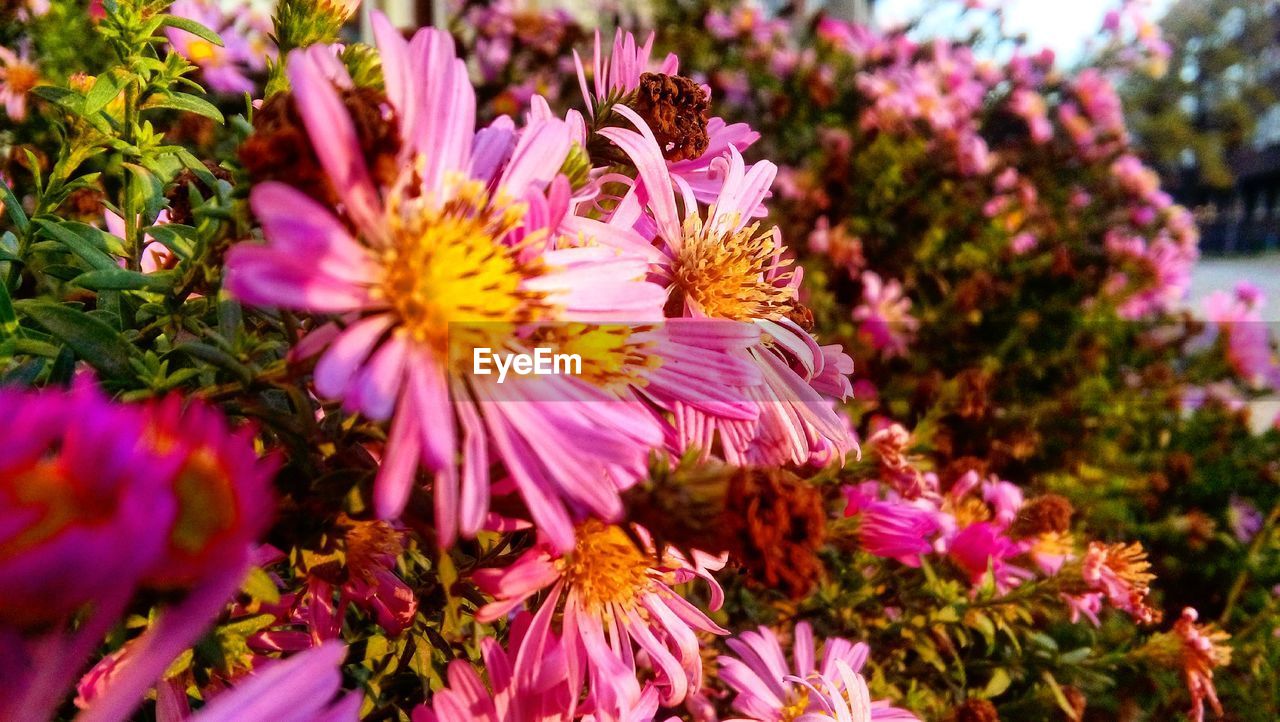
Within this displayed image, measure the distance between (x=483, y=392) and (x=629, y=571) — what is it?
0.54ft

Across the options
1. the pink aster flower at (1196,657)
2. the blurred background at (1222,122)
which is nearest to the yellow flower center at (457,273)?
the pink aster flower at (1196,657)

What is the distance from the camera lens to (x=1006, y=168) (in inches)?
85.2

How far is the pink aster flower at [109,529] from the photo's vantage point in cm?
19

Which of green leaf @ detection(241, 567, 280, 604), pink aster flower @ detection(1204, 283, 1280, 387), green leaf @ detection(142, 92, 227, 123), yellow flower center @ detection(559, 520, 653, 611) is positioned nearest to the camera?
green leaf @ detection(241, 567, 280, 604)

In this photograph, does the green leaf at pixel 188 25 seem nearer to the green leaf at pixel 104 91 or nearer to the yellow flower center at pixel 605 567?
the green leaf at pixel 104 91

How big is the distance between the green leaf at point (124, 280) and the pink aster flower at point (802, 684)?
44cm

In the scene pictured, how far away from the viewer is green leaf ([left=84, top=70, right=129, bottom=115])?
0.50 metres

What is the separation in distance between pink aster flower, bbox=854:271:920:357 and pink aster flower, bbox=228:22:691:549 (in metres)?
1.18

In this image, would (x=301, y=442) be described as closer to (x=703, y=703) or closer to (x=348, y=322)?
(x=348, y=322)

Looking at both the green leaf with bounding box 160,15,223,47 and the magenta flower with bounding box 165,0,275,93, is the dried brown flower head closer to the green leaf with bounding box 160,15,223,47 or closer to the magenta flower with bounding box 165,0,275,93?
the green leaf with bounding box 160,15,223,47

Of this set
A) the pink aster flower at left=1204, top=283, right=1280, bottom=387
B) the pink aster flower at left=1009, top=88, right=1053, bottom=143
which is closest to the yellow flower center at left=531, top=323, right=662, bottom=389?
the pink aster flower at left=1204, top=283, right=1280, bottom=387

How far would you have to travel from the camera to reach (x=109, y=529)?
19 cm

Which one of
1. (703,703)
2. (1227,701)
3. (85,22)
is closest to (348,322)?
(703,703)

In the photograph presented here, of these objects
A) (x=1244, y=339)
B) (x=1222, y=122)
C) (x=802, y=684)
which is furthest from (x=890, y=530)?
(x=1222, y=122)
